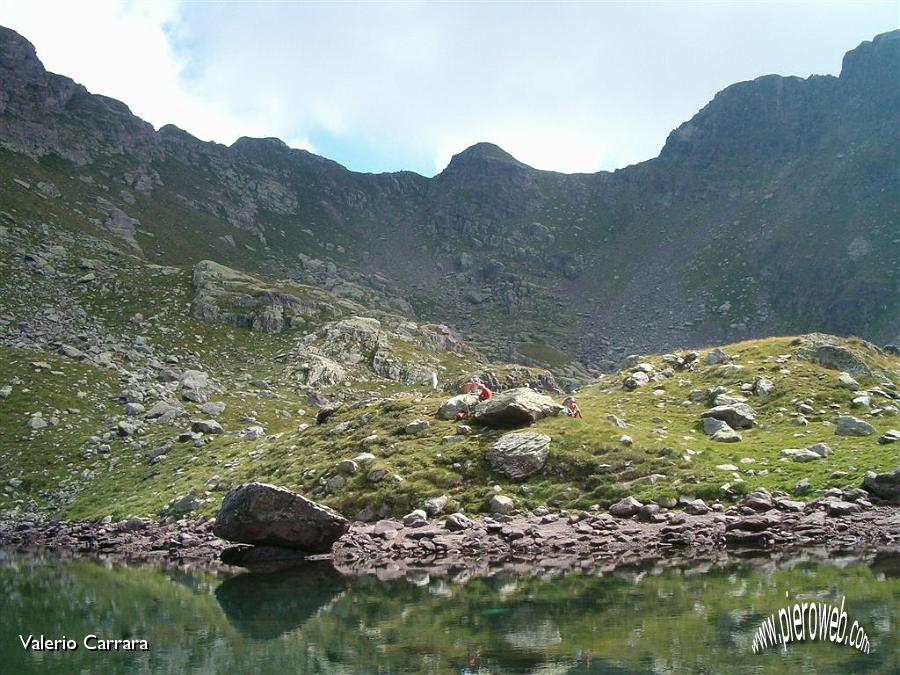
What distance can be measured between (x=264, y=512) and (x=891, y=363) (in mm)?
46801

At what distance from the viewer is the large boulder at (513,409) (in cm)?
3581

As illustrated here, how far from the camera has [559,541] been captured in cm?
2548

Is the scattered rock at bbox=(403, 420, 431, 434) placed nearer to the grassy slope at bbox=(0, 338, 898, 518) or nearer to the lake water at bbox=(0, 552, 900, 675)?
the grassy slope at bbox=(0, 338, 898, 518)

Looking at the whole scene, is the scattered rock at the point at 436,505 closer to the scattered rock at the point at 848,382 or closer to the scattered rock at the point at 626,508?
the scattered rock at the point at 626,508

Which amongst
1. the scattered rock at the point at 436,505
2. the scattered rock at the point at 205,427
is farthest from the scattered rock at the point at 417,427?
the scattered rock at the point at 205,427

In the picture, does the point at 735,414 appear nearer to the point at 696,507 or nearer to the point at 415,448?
the point at 696,507

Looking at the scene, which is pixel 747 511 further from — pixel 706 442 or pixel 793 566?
pixel 706 442

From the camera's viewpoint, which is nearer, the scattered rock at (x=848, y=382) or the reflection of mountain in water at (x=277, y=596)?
the reflection of mountain in water at (x=277, y=596)

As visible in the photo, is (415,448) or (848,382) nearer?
(415,448)

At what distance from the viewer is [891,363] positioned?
4569 centimetres

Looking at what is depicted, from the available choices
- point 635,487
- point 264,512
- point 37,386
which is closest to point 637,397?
point 635,487

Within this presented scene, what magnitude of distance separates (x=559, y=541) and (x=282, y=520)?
12596mm

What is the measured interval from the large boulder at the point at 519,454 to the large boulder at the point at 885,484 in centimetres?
1459

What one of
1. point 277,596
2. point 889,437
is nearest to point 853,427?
point 889,437
